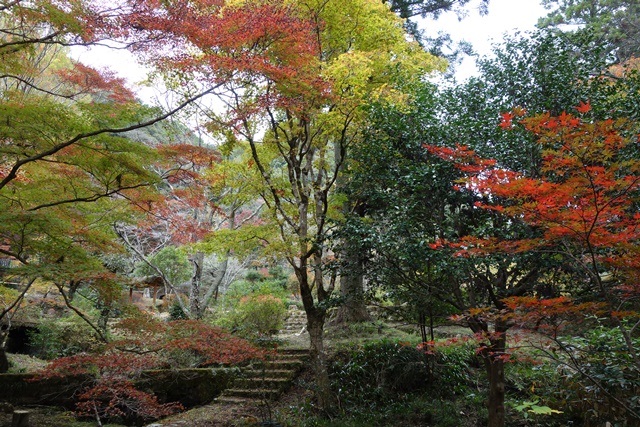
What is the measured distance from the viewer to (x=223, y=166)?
811 centimetres

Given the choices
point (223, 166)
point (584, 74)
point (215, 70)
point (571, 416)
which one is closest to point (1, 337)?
point (223, 166)

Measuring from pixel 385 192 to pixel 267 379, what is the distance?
13.9 ft

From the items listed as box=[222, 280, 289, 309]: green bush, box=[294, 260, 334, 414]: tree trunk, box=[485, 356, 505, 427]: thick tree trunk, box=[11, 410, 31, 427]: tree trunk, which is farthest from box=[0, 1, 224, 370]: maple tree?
box=[222, 280, 289, 309]: green bush

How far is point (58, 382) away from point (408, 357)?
6.94 meters

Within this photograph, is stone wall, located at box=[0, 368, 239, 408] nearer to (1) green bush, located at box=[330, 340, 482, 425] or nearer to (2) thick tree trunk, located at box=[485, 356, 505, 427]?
(1) green bush, located at box=[330, 340, 482, 425]

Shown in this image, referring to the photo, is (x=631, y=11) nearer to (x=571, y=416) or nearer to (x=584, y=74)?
(x=584, y=74)

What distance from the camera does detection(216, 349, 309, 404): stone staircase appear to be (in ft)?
24.0

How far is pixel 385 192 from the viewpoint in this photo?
19.7 ft

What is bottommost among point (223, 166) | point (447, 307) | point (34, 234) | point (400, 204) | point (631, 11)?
point (447, 307)

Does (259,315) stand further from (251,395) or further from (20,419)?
(20,419)

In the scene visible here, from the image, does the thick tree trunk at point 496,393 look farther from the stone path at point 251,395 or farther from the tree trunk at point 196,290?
the tree trunk at point 196,290

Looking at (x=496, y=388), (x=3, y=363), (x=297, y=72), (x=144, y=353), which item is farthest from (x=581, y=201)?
(x=3, y=363)

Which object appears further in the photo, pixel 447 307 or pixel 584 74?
pixel 447 307

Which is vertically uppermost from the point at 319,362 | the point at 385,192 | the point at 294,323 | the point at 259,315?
the point at 385,192
